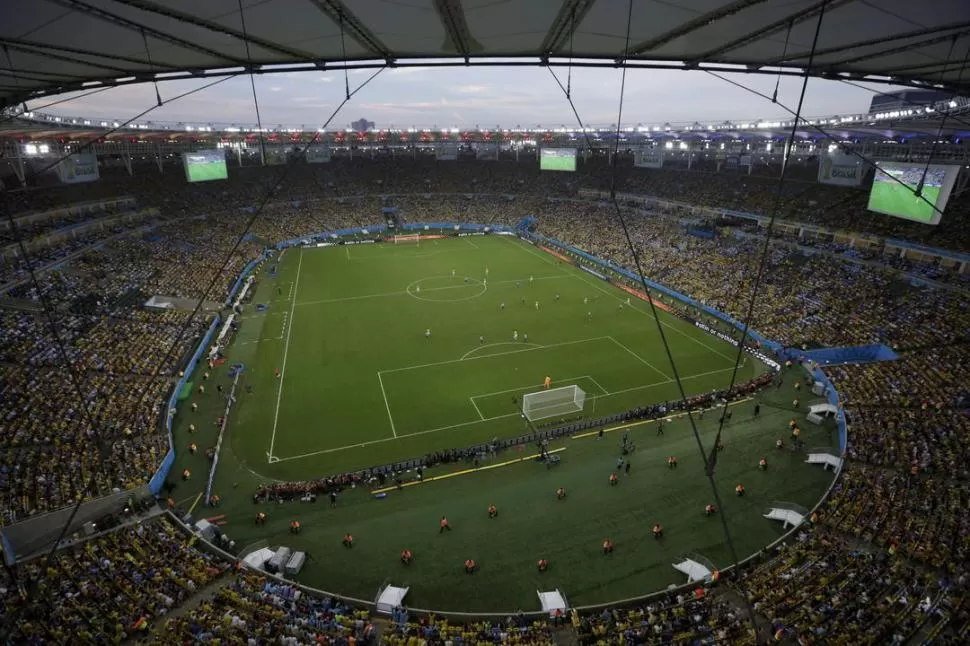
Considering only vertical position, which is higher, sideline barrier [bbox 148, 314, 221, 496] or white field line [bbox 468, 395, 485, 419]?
sideline barrier [bbox 148, 314, 221, 496]

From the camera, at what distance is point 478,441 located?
81.4 ft

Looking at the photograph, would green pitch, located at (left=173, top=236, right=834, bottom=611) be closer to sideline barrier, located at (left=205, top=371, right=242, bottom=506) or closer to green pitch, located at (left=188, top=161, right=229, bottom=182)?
sideline barrier, located at (left=205, top=371, right=242, bottom=506)

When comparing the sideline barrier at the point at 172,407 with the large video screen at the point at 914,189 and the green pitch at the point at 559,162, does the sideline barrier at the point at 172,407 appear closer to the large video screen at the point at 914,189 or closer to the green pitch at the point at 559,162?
the large video screen at the point at 914,189

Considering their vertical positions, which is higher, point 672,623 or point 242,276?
point 672,623

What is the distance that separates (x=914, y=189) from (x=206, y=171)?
60318mm

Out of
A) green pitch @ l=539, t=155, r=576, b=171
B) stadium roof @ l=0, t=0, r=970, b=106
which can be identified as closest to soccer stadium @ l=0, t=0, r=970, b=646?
stadium roof @ l=0, t=0, r=970, b=106

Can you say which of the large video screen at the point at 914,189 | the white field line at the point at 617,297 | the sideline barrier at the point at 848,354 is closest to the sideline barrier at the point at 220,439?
the white field line at the point at 617,297

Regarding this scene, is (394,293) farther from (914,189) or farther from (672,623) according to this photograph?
(914,189)

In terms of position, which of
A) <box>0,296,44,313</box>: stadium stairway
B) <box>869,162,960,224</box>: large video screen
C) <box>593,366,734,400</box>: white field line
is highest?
<box>869,162,960,224</box>: large video screen

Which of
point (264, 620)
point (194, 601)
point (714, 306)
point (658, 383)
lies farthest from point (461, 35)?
point (714, 306)

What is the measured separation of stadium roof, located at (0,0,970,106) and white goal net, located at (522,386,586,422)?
20.4 metres

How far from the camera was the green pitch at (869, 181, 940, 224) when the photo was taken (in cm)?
2930

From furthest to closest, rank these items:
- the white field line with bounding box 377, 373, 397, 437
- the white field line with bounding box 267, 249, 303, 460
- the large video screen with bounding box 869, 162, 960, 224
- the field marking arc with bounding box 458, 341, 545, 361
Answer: the field marking arc with bounding box 458, 341, 545, 361 < the large video screen with bounding box 869, 162, 960, 224 < the white field line with bounding box 377, 373, 397, 437 < the white field line with bounding box 267, 249, 303, 460

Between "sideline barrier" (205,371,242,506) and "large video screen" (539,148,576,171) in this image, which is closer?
"sideline barrier" (205,371,242,506)
